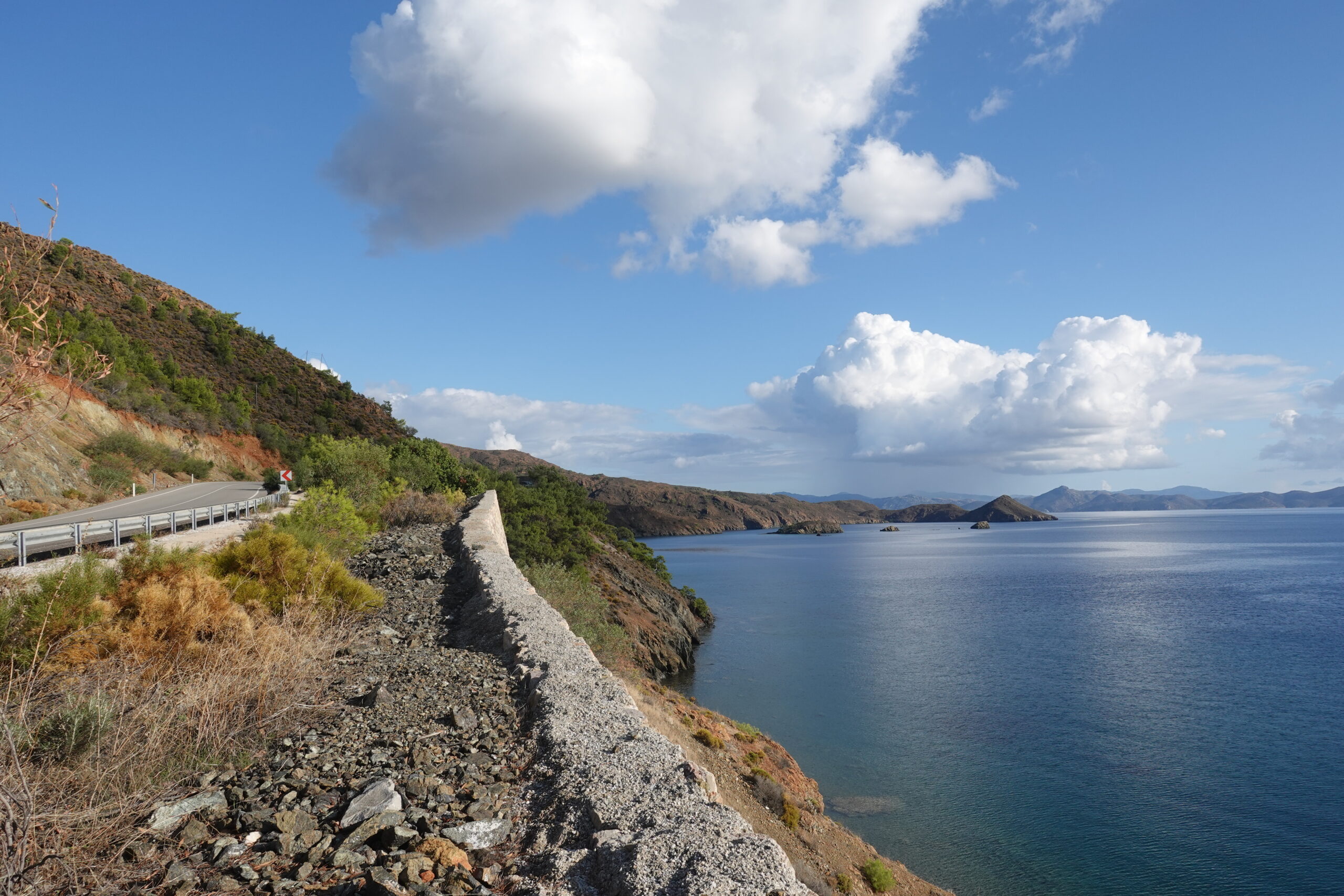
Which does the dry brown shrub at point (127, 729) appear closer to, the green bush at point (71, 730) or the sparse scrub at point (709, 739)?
the green bush at point (71, 730)

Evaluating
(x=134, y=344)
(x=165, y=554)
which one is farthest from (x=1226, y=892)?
(x=134, y=344)

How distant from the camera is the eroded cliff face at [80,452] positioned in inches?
1014

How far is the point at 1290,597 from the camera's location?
141ft

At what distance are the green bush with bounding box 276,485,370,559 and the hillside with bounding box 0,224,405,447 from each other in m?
30.8

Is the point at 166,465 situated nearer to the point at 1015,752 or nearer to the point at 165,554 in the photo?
the point at 165,554

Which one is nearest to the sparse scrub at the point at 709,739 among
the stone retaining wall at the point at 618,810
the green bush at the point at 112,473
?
the stone retaining wall at the point at 618,810

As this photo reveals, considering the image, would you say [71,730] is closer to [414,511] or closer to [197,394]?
[414,511]

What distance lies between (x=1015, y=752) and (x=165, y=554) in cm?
1960

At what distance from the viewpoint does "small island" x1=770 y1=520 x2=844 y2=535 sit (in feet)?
549

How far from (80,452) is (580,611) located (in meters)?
27.7

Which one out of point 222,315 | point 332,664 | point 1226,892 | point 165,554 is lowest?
point 1226,892

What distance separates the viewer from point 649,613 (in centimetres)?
3628

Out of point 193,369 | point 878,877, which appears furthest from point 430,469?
point 193,369

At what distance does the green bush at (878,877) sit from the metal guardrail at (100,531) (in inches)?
531
